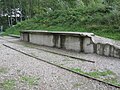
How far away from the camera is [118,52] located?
8.82 metres

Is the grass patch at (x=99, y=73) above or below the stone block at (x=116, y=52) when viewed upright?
below

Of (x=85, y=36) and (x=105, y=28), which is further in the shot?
(x=105, y=28)

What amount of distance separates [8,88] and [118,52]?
5295mm

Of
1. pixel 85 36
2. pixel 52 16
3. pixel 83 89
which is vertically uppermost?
pixel 52 16

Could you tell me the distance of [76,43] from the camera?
10.9m

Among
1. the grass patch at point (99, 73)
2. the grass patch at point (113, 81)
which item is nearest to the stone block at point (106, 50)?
the grass patch at point (99, 73)

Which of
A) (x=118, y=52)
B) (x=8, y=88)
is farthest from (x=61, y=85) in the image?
(x=118, y=52)

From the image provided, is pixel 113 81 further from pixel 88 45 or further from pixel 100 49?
pixel 88 45

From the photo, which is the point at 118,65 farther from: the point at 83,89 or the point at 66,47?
the point at 66,47

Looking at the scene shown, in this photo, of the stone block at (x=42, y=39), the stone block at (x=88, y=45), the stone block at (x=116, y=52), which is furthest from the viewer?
the stone block at (x=42, y=39)

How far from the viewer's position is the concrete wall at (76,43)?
9312mm

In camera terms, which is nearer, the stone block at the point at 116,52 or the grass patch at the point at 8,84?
the grass patch at the point at 8,84

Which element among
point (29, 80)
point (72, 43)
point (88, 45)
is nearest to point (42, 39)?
point (72, 43)

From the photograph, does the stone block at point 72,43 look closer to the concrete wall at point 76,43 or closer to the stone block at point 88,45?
the concrete wall at point 76,43
